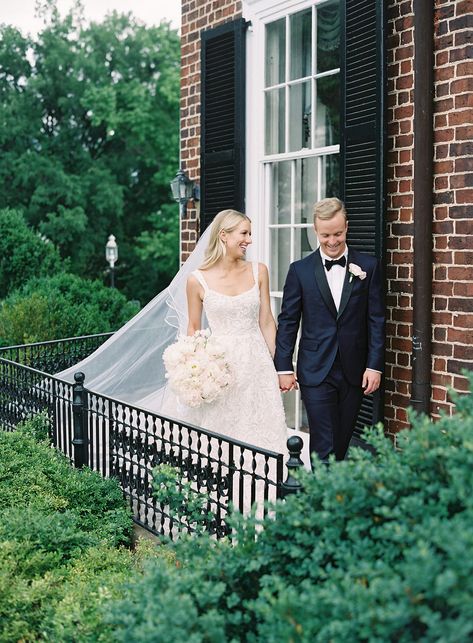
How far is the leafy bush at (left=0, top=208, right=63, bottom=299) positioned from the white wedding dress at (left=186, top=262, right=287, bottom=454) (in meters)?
10.9

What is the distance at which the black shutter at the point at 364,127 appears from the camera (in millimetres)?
5387

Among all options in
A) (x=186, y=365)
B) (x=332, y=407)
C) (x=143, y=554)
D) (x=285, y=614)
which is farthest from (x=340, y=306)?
(x=285, y=614)

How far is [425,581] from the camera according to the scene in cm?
197

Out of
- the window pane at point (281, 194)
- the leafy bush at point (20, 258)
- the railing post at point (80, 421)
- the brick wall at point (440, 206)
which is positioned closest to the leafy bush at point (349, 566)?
the brick wall at point (440, 206)

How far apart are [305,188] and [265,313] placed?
55.0 inches

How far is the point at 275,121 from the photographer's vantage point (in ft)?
22.7

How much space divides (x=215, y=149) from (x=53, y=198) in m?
26.9

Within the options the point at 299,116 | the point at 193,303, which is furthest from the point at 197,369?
the point at 299,116

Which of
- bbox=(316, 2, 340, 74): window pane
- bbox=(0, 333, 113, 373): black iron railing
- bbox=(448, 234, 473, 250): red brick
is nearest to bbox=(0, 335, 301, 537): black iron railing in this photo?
bbox=(0, 333, 113, 373): black iron railing

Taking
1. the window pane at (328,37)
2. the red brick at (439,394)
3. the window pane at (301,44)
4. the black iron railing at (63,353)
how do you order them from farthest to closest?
the black iron railing at (63,353) → the window pane at (301,44) → the window pane at (328,37) → the red brick at (439,394)

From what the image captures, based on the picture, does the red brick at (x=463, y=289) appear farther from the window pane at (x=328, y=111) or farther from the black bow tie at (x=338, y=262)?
the window pane at (x=328, y=111)

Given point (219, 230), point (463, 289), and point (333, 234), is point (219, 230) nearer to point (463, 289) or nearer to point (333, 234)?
point (333, 234)

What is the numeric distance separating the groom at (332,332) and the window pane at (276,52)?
239 cm

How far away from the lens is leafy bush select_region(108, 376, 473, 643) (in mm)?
2002
